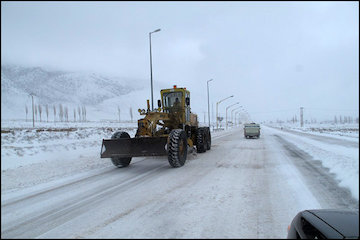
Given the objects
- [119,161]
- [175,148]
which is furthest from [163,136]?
[119,161]

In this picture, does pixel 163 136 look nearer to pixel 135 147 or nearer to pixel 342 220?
pixel 135 147

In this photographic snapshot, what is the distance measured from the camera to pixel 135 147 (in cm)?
733

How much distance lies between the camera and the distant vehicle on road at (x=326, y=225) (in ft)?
5.18

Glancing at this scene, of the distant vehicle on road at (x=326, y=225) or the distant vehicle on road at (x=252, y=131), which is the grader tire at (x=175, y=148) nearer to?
the distant vehicle on road at (x=326, y=225)

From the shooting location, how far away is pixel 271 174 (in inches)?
256

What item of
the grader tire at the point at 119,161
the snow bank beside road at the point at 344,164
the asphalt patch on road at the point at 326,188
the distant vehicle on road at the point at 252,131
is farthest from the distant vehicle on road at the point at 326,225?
the distant vehicle on road at the point at 252,131

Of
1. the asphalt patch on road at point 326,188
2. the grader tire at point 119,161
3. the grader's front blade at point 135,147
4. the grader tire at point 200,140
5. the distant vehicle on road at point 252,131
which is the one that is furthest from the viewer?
the distant vehicle on road at point 252,131

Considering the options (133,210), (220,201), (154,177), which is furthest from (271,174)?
(133,210)

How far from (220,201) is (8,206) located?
4077mm

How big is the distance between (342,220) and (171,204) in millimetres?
2949

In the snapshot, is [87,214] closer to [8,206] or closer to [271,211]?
[8,206]

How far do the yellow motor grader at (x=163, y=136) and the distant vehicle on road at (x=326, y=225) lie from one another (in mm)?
5440

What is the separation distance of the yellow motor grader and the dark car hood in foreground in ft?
18.2

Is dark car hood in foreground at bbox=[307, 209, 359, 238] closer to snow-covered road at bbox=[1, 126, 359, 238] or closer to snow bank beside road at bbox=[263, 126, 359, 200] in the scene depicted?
snow bank beside road at bbox=[263, 126, 359, 200]
